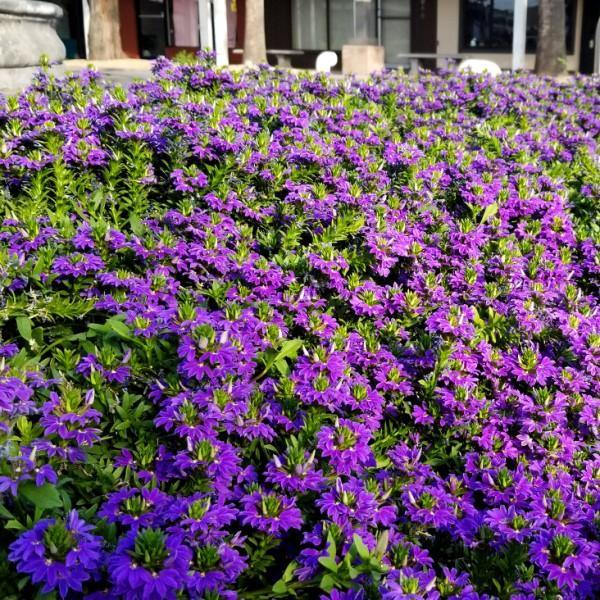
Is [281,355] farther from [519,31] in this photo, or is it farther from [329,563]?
[519,31]

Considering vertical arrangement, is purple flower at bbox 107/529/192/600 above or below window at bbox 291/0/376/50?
below

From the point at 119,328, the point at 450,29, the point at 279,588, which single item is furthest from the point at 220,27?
the point at 279,588

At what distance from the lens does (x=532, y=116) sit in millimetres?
5781

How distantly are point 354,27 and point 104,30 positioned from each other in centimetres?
706

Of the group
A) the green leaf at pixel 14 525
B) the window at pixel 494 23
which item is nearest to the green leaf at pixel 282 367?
the green leaf at pixel 14 525

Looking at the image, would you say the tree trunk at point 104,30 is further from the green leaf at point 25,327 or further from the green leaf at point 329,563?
the green leaf at point 329,563

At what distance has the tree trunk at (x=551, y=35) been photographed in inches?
657

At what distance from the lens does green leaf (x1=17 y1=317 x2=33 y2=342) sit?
2305mm

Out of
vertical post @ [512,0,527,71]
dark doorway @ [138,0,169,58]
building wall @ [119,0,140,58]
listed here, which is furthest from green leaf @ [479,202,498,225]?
dark doorway @ [138,0,169,58]

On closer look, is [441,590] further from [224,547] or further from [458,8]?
[458,8]

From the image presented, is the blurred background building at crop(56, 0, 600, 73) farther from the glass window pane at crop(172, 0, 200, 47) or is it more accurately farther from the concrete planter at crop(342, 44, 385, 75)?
the concrete planter at crop(342, 44, 385, 75)

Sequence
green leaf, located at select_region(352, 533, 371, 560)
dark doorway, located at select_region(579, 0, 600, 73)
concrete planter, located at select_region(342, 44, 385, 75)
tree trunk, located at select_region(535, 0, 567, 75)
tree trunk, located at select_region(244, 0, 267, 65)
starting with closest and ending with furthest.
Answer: green leaf, located at select_region(352, 533, 371, 560) → tree trunk, located at select_region(535, 0, 567, 75) → tree trunk, located at select_region(244, 0, 267, 65) → concrete planter, located at select_region(342, 44, 385, 75) → dark doorway, located at select_region(579, 0, 600, 73)

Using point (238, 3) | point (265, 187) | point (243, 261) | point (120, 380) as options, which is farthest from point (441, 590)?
point (238, 3)

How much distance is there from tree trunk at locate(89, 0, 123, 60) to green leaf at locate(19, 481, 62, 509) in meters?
20.3
